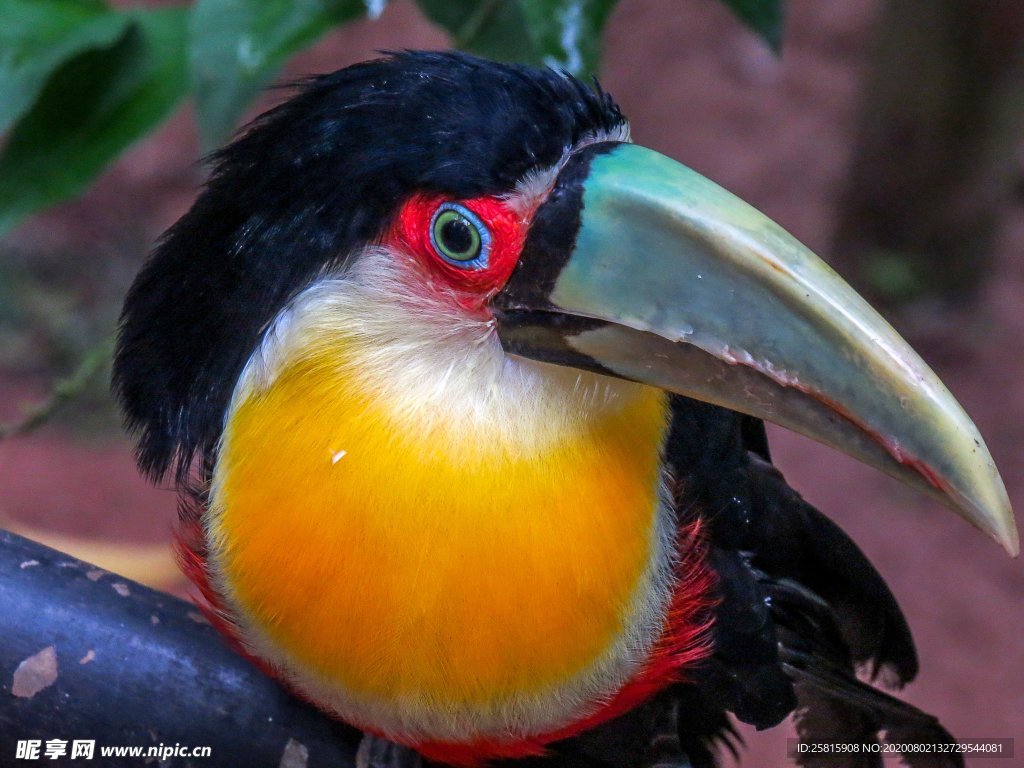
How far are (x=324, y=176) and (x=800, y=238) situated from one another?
196 inches

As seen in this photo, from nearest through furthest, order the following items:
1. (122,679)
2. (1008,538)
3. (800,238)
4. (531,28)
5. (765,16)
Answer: (1008,538) → (122,679) → (531,28) → (765,16) → (800,238)

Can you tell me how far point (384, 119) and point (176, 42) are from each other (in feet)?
3.92

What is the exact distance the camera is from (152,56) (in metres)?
2.48

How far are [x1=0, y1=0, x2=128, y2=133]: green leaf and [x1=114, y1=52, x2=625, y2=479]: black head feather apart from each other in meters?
0.79

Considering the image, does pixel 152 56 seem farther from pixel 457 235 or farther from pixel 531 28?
pixel 457 235

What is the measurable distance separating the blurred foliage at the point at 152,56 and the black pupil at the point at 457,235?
525mm

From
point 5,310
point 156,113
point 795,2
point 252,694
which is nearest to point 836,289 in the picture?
point 252,694

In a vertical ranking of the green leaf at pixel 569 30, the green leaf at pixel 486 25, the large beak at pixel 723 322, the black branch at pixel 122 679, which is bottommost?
the black branch at pixel 122 679

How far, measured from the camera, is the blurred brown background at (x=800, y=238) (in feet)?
15.1

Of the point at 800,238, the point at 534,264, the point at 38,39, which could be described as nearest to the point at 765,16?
the point at 534,264

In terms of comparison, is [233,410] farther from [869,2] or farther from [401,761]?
[869,2]

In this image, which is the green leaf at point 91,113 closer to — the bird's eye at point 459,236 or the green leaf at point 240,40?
the green leaf at point 240,40

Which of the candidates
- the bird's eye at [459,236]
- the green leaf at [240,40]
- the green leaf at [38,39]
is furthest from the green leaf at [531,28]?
the green leaf at [38,39]

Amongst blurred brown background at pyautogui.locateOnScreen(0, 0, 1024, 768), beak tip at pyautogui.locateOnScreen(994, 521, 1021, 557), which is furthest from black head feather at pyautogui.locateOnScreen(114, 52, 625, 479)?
blurred brown background at pyautogui.locateOnScreen(0, 0, 1024, 768)
